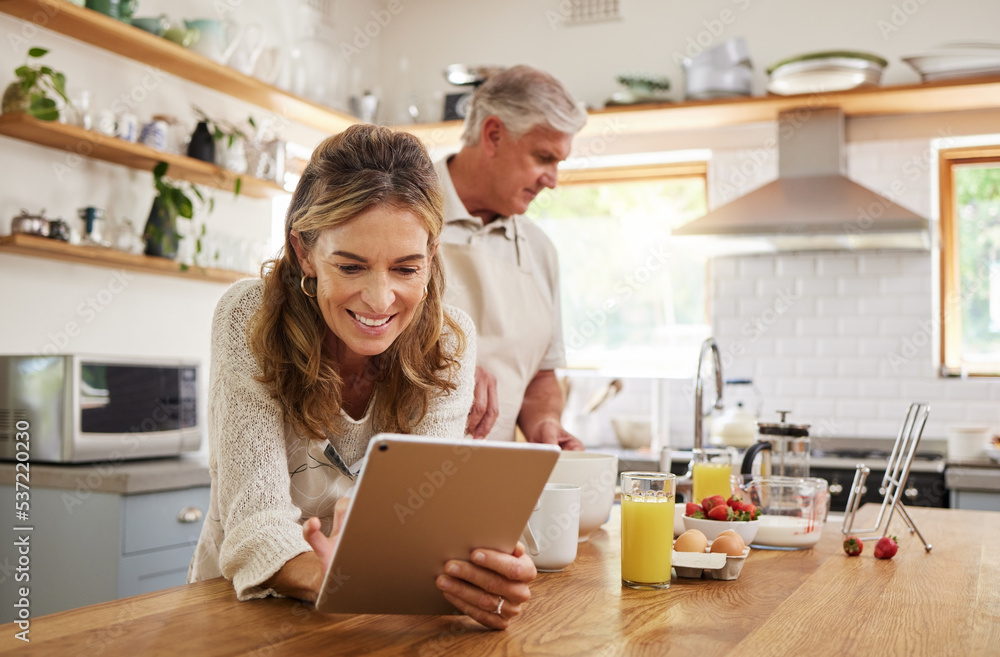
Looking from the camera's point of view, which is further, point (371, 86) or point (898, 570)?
point (371, 86)

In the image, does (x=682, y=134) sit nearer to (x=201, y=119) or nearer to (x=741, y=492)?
(x=201, y=119)

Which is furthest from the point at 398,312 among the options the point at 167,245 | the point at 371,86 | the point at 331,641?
the point at 371,86

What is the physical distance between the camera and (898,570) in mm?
1518

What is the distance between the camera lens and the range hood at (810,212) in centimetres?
384

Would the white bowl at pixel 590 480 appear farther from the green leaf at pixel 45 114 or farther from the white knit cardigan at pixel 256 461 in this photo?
the green leaf at pixel 45 114

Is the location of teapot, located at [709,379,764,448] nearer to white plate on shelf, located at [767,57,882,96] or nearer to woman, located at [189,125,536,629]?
white plate on shelf, located at [767,57,882,96]

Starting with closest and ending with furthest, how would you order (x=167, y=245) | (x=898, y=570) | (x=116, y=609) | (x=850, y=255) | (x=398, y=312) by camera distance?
(x=116, y=609)
(x=398, y=312)
(x=898, y=570)
(x=167, y=245)
(x=850, y=255)

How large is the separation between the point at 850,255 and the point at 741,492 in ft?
9.69

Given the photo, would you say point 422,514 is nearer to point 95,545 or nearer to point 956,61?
point 95,545

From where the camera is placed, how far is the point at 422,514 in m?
1.01

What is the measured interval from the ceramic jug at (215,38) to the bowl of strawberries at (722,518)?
2.94 m

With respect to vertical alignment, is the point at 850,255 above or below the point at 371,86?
below

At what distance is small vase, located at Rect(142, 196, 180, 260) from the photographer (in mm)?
3494

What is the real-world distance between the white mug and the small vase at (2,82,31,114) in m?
2.44
